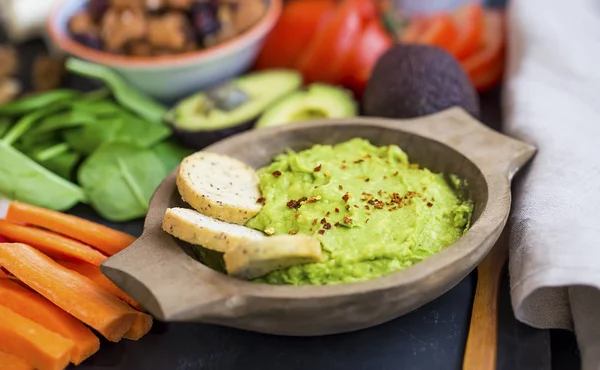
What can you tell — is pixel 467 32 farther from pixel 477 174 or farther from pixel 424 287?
pixel 424 287

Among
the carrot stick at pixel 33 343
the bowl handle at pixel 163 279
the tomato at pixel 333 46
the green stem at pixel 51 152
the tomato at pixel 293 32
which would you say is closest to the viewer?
the bowl handle at pixel 163 279

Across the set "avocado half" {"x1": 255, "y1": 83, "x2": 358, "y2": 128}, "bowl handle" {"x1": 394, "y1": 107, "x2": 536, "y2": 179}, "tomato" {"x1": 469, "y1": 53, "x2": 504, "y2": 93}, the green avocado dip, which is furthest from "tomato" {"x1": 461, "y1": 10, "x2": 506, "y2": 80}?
the green avocado dip

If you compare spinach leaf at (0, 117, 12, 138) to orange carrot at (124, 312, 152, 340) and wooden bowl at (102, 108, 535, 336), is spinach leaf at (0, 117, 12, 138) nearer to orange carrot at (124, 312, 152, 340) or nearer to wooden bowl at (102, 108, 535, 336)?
wooden bowl at (102, 108, 535, 336)

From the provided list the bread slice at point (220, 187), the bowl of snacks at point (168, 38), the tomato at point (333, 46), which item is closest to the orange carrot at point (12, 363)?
the bread slice at point (220, 187)

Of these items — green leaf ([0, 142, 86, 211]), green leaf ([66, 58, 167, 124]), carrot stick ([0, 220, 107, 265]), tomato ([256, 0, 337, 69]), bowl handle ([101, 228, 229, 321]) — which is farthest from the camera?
tomato ([256, 0, 337, 69])

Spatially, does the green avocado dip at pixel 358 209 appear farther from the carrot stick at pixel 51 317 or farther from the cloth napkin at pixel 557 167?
the carrot stick at pixel 51 317
